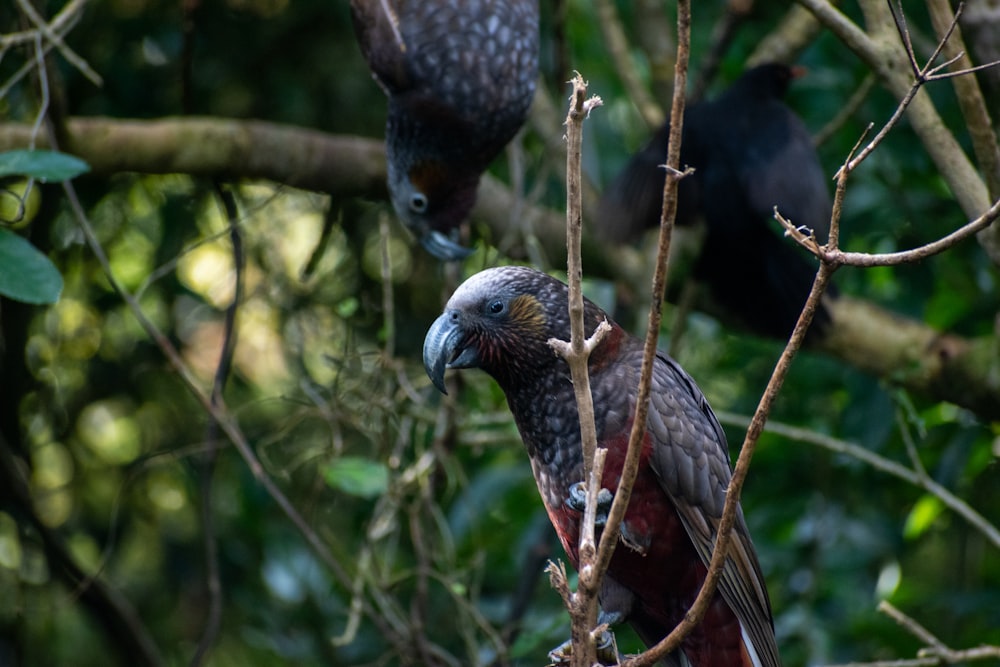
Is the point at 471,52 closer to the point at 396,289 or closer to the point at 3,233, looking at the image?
the point at 396,289

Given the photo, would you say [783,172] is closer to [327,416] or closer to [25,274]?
[327,416]

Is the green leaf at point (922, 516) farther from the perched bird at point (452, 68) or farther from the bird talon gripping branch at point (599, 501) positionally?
the bird talon gripping branch at point (599, 501)

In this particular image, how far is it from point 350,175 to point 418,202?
0.99 ft

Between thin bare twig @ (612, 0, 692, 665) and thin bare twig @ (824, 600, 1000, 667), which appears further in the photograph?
thin bare twig @ (824, 600, 1000, 667)

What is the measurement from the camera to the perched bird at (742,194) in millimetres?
4078

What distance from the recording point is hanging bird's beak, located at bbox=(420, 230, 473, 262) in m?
3.93

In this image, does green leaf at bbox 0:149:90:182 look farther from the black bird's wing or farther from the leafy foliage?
the black bird's wing

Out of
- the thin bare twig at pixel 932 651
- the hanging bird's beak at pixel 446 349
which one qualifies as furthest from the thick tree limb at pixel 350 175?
the hanging bird's beak at pixel 446 349

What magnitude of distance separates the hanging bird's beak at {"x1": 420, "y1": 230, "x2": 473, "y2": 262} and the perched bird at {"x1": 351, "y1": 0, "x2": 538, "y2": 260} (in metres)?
0.02

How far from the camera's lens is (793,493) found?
4.20m

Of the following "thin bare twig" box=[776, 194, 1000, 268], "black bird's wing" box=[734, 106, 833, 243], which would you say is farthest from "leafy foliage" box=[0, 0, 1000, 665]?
"thin bare twig" box=[776, 194, 1000, 268]

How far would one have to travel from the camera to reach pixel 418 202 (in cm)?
401

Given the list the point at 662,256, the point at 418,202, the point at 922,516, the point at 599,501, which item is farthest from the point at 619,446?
the point at 922,516

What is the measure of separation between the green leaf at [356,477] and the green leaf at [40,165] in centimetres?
107
